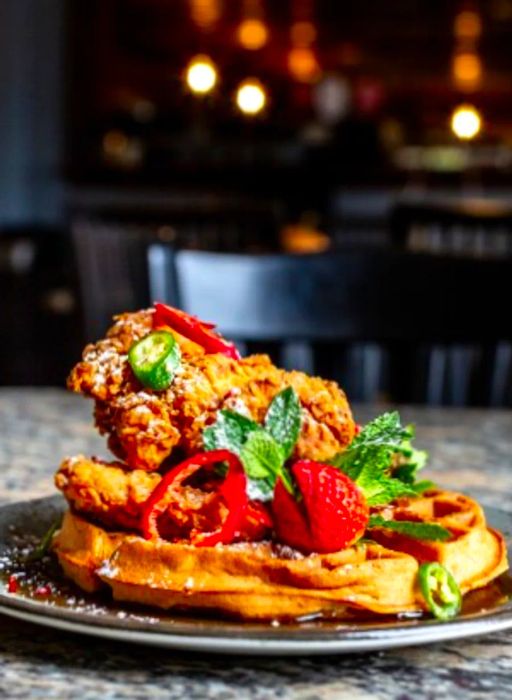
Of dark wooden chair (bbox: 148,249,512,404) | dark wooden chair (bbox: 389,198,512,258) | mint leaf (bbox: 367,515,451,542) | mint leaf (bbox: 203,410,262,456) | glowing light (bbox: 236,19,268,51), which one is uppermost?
mint leaf (bbox: 203,410,262,456)

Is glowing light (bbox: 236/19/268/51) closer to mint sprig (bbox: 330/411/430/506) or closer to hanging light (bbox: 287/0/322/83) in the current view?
hanging light (bbox: 287/0/322/83)

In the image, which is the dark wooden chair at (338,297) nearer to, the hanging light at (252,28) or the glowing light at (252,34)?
Result: the hanging light at (252,28)

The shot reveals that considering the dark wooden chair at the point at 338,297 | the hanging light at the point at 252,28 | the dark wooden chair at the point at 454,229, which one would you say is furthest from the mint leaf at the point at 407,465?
the hanging light at the point at 252,28

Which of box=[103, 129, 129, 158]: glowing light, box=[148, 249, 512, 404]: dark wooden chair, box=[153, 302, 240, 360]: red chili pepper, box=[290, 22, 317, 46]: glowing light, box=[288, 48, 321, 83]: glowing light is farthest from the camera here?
box=[288, 48, 321, 83]: glowing light

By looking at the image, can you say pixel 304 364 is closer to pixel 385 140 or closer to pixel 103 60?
pixel 385 140

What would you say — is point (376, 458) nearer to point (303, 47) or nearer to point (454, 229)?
point (454, 229)

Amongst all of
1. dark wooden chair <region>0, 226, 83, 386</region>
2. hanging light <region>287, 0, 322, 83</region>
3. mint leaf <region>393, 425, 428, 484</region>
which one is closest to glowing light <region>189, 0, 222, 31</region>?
hanging light <region>287, 0, 322, 83</region>

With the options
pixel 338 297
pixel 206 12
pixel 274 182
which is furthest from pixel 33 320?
pixel 206 12
